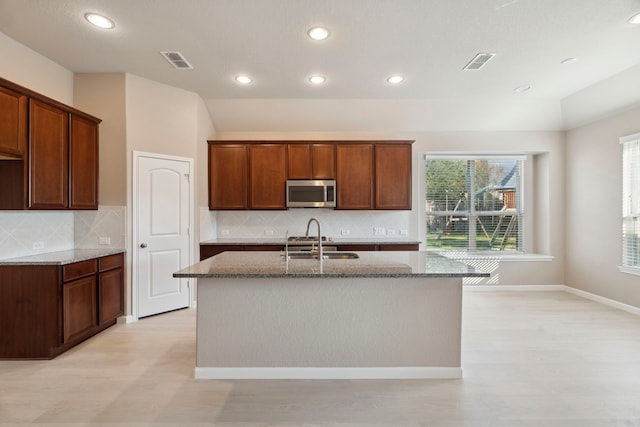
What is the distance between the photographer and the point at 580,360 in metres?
2.77

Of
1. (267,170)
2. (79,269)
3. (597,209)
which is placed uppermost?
(267,170)

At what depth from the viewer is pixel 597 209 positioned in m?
4.57

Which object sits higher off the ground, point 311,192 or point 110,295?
point 311,192

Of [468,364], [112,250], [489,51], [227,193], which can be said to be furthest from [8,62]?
[468,364]

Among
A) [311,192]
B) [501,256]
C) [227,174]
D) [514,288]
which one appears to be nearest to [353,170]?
[311,192]

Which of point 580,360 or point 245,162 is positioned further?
point 245,162

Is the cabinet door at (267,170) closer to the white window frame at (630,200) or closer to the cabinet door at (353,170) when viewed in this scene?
the cabinet door at (353,170)

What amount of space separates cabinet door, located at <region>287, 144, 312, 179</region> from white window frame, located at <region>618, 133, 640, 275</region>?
13.9 ft

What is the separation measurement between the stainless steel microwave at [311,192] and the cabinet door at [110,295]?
2.34 metres

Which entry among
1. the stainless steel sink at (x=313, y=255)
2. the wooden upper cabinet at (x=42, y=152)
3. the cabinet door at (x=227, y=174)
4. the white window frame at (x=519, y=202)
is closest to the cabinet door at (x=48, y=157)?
the wooden upper cabinet at (x=42, y=152)

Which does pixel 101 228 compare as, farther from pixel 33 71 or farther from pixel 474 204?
pixel 474 204

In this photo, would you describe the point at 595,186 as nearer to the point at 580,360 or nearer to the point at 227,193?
the point at 580,360

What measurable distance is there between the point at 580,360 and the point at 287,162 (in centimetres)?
400

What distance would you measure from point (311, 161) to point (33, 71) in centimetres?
331
